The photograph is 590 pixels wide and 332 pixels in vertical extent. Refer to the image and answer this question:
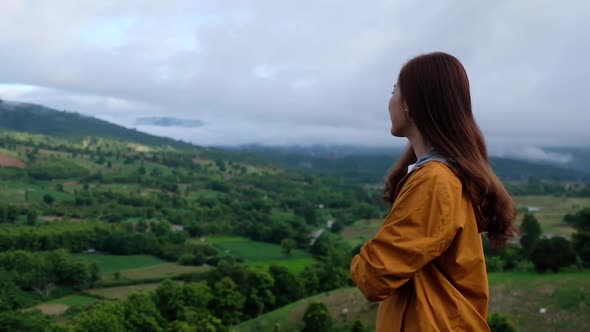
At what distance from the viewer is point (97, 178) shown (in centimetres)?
8781

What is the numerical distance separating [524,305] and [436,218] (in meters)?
18.1

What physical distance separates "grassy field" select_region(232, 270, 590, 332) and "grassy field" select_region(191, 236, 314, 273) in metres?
19.5

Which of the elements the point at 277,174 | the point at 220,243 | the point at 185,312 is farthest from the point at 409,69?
the point at 277,174

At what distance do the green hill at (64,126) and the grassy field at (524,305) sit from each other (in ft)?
430

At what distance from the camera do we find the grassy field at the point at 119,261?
142ft

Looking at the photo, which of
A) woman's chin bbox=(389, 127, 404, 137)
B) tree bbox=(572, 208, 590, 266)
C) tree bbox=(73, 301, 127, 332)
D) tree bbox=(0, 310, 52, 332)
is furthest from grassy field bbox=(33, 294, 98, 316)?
woman's chin bbox=(389, 127, 404, 137)

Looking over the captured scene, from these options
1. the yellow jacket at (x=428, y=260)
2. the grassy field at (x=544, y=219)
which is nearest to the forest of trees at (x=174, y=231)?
the yellow jacket at (x=428, y=260)

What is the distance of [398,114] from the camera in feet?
7.50

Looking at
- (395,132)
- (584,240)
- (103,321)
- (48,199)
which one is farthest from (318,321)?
(48,199)

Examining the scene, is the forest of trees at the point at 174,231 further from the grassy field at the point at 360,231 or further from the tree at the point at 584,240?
the grassy field at the point at 360,231

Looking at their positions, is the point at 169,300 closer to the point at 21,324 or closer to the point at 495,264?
the point at 21,324

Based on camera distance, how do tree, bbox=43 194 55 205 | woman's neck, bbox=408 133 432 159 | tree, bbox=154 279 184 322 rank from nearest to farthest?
woman's neck, bbox=408 133 432 159 → tree, bbox=154 279 184 322 → tree, bbox=43 194 55 205

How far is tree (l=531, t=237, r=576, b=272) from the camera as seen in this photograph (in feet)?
71.5

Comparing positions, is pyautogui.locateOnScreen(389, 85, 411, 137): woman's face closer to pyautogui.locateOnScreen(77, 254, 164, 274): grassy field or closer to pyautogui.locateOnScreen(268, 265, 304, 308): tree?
pyautogui.locateOnScreen(268, 265, 304, 308): tree
